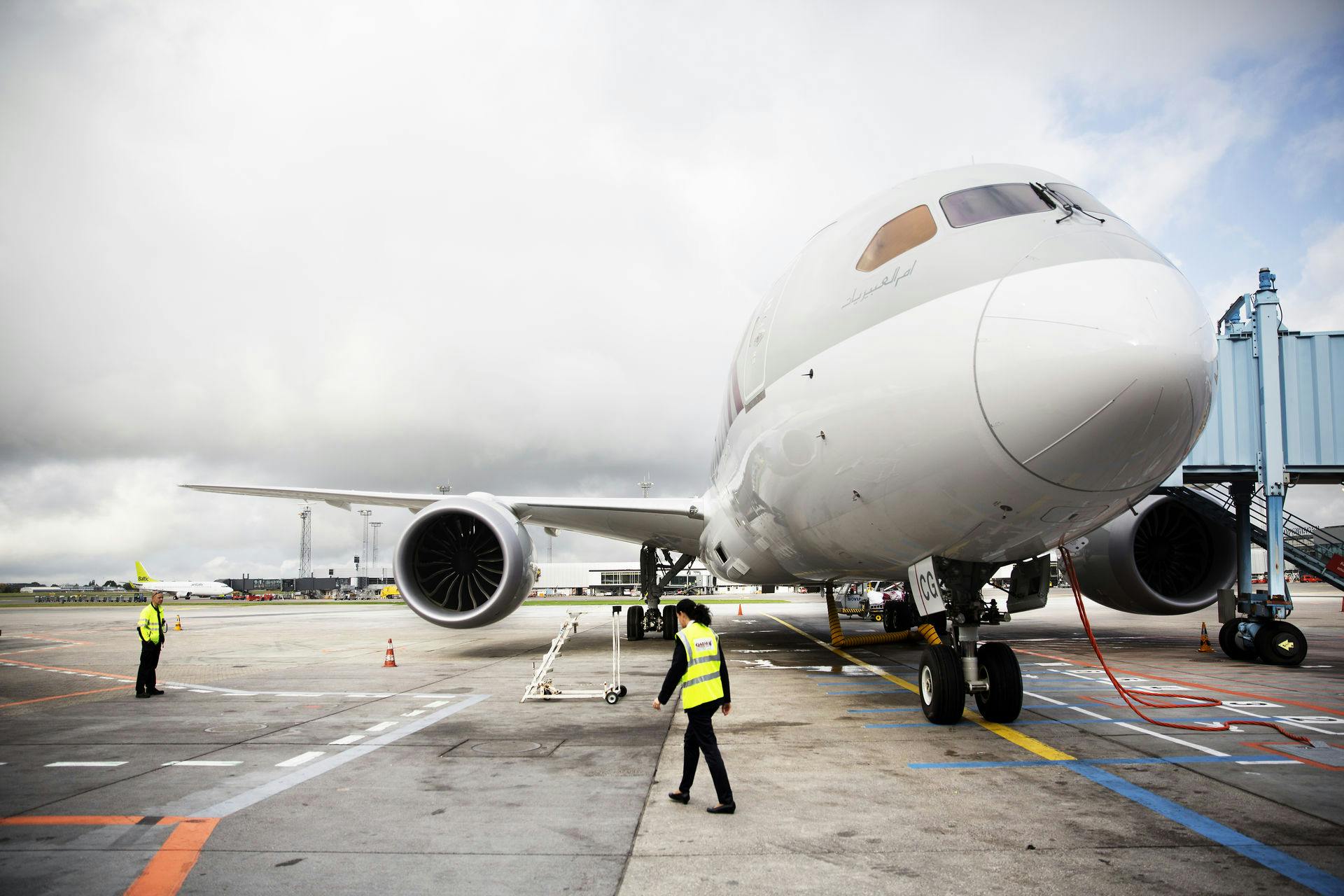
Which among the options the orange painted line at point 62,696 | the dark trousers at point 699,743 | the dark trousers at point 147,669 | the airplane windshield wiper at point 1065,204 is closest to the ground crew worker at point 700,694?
the dark trousers at point 699,743

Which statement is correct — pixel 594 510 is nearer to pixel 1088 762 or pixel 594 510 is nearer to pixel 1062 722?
pixel 1062 722

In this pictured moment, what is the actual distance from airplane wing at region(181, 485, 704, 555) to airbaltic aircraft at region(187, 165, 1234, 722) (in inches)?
177

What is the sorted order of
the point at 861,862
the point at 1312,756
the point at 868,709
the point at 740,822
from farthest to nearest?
the point at 868,709 → the point at 1312,756 → the point at 740,822 → the point at 861,862

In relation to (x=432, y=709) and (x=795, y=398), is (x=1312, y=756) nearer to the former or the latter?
(x=795, y=398)

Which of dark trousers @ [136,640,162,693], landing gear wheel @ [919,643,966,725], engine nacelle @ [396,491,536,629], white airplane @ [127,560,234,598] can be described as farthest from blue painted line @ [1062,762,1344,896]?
white airplane @ [127,560,234,598]

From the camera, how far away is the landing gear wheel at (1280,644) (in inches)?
461

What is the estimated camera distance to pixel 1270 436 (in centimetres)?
1246

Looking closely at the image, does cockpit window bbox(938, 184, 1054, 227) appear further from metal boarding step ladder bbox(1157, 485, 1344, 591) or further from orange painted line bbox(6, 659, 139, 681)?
orange painted line bbox(6, 659, 139, 681)

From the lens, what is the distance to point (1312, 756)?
5.59m

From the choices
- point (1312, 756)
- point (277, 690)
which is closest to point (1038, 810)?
point (1312, 756)

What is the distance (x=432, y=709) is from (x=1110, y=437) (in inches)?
267

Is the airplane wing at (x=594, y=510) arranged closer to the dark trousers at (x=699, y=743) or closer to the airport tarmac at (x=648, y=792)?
the airport tarmac at (x=648, y=792)

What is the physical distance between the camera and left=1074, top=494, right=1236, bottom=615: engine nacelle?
502 inches

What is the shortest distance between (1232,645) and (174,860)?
14541mm
